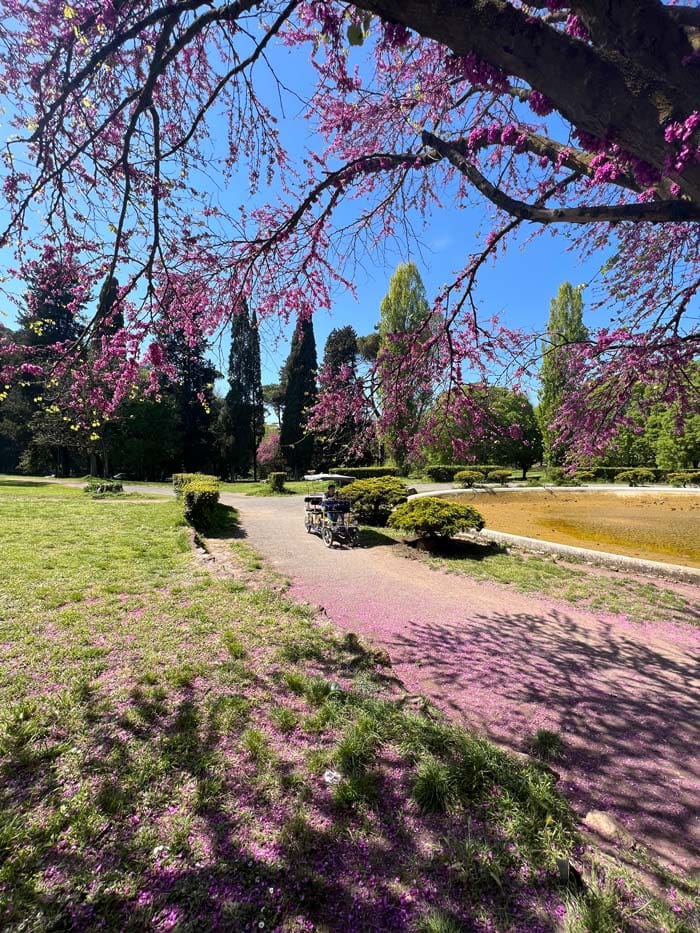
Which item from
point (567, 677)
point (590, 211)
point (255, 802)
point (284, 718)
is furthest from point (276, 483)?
point (590, 211)

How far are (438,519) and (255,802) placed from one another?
699 cm

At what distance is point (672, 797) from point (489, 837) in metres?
1.34

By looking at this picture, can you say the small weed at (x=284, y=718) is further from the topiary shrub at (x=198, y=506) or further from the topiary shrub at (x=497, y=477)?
the topiary shrub at (x=497, y=477)

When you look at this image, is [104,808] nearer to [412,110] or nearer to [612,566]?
[412,110]

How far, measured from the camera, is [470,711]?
3.10 metres

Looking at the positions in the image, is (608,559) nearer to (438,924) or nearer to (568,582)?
(568,582)

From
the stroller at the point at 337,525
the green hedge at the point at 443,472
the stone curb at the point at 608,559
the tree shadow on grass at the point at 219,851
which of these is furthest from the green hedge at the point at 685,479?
the tree shadow on grass at the point at 219,851

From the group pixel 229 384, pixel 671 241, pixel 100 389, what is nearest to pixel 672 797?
pixel 100 389

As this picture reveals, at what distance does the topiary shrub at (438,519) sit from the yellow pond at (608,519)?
3.20 metres

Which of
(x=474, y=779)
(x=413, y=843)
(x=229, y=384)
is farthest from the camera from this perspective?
(x=229, y=384)

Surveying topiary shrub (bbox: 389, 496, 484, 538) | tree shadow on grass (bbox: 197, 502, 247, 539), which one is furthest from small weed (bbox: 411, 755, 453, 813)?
tree shadow on grass (bbox: 197, 502, 247, 539)

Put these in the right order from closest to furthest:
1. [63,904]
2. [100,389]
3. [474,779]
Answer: [63,904], [474,779], [100,389]

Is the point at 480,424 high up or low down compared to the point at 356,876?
up

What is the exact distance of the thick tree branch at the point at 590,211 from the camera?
2.22m
